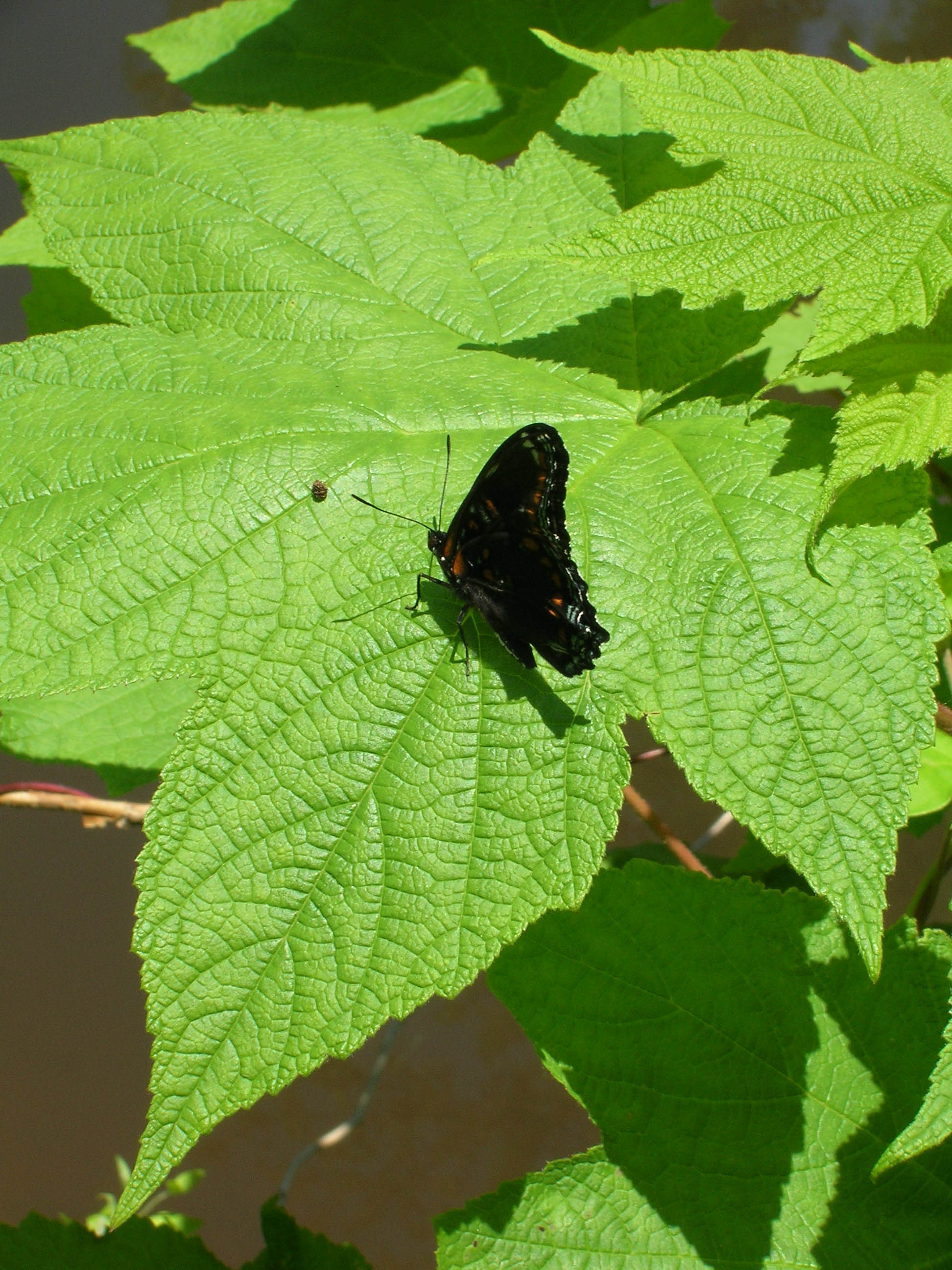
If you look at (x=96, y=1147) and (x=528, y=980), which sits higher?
(x=96, y=1147)

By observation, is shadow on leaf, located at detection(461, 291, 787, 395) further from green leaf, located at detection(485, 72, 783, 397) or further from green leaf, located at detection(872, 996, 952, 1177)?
green leaf, located at detection(872, 996, 952, 1177)

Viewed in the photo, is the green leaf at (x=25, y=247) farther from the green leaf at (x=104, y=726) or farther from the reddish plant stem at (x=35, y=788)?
the reddish plant stem at (x=35, y=788)

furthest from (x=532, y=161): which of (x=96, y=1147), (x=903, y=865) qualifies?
(x=96, y=1147)

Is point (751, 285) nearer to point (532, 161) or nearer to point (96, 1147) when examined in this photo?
point (532, 161)

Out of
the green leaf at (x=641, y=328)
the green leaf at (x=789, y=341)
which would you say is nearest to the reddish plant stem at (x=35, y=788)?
the green leaf at (x=641, y=328)

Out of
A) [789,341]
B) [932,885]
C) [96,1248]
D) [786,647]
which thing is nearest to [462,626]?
[786,647]

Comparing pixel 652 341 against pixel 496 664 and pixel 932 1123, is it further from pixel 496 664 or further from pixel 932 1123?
pixel 932 1123
